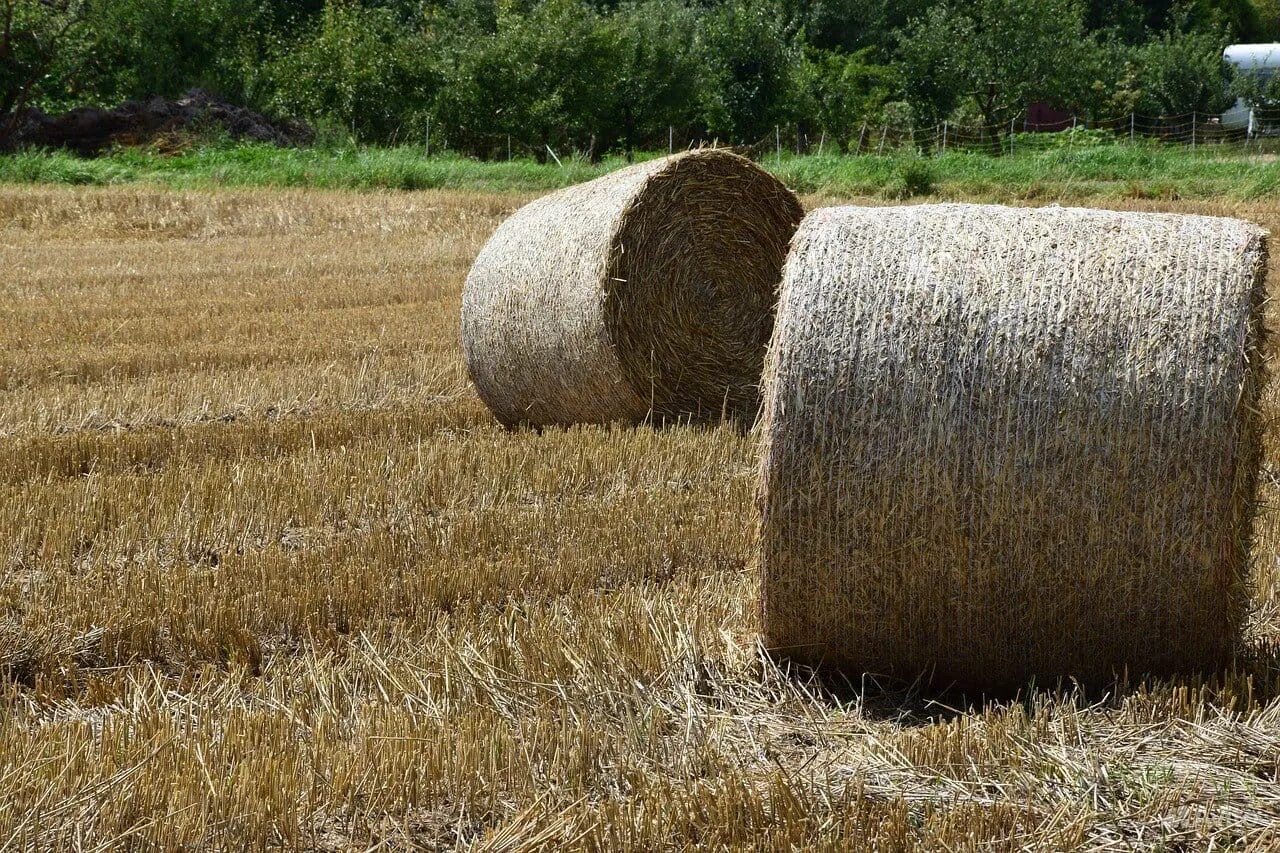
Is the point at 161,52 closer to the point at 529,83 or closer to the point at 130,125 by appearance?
the point at 130,125

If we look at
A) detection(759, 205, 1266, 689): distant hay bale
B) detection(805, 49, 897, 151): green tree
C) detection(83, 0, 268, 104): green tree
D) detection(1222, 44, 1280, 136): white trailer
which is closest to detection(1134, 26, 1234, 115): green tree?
detection(1222, 44, 1280, 136): white trailer

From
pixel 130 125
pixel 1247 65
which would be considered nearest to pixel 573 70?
pixel 130 125

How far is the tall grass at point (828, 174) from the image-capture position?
21859 millimetres

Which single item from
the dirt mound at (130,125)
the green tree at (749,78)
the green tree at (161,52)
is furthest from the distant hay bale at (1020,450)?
the green tree at (749,78)

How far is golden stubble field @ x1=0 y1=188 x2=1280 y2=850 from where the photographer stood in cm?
319

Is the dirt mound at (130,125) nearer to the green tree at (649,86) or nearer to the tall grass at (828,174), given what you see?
the tall grass at (828,174)

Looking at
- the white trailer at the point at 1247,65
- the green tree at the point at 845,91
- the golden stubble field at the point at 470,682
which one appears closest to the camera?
the golden stubble field at the point at 470,682

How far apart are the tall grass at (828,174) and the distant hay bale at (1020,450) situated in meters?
18.3

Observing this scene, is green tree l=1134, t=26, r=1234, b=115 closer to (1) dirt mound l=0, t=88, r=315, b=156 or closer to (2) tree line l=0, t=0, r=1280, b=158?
(2) tree line l=0, t=0, r=1280, b=158

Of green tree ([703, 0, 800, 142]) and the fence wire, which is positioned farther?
green tree ([703, 0, 800, 142])

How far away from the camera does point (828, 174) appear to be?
23.1m

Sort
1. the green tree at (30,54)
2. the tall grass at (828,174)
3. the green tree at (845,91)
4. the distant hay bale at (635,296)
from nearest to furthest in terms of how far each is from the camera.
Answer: the distant hay bale at (635,296) < the tall grass at (828,174) < the green tree at (30,54) < the green tree at (845,91)

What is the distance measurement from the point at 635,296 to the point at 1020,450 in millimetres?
4065

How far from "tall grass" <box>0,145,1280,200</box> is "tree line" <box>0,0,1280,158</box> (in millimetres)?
7823
